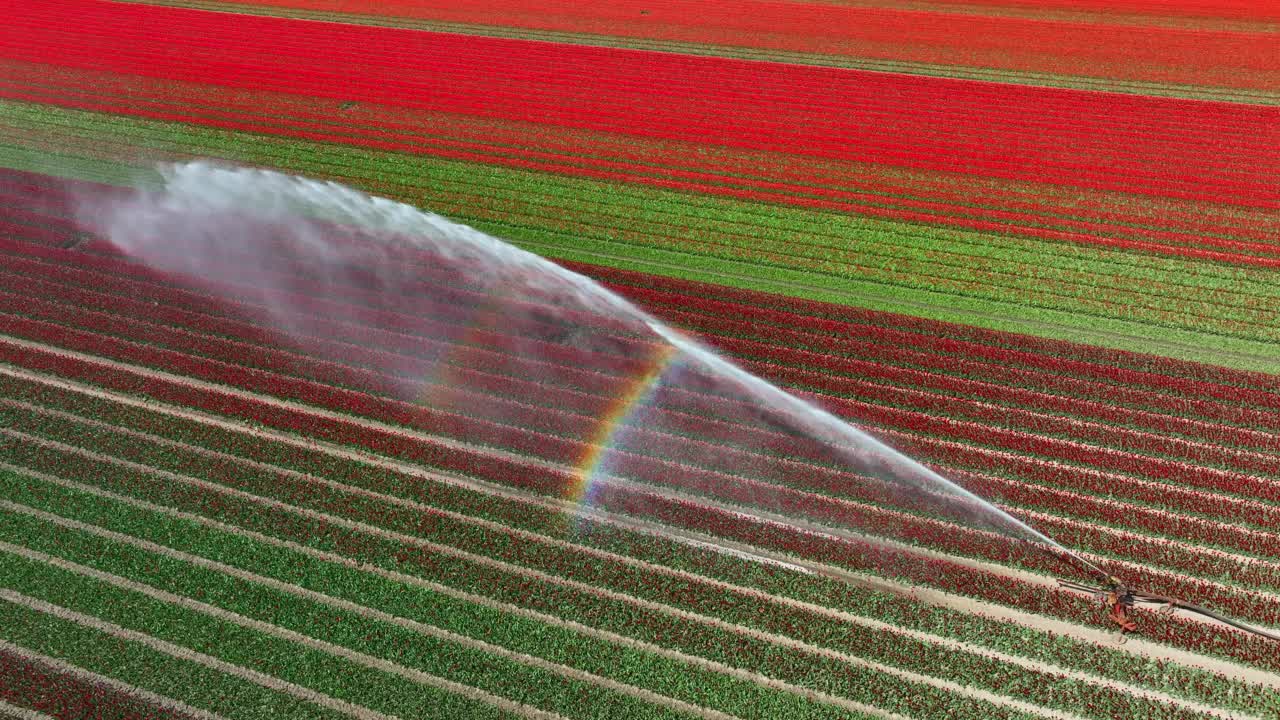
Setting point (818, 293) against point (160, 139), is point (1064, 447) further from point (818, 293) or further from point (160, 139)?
point (160, 139)

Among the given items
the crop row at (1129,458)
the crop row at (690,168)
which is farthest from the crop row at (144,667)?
the crop row at (690,168)

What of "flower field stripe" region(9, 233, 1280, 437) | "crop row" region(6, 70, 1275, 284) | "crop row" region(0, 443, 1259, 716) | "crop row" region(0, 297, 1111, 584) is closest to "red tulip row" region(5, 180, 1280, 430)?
"flower field stripe" region(9, 233, 1280, 437)

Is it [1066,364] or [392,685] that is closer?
[392,685]

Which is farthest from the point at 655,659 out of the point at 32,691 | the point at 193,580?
the point at 32,691

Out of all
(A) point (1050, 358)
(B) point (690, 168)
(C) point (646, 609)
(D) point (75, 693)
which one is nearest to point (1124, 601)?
(A) point (1050, 358)

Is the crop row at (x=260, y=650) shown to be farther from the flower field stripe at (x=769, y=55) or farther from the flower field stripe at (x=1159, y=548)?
the flower field stripe at (x=769, y=55)
